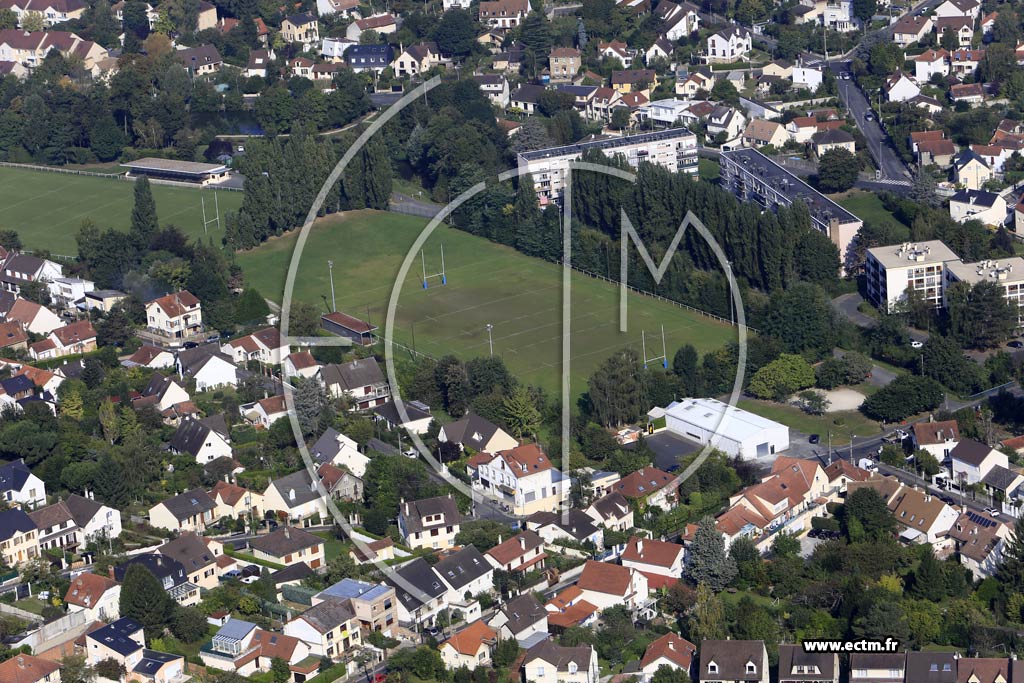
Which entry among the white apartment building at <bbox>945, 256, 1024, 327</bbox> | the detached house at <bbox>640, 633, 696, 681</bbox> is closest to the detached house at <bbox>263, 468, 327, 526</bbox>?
the detached house at <bbox>640, 633, 696, 681</bbox>

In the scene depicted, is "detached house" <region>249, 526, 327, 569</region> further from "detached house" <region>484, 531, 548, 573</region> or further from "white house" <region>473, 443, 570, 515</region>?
"white house" <region>473, 443, 570, 515</region>

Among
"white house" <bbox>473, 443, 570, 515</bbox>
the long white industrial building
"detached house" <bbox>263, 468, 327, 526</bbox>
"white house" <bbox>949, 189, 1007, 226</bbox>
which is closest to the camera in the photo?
"detached house" <bbox>263, 468, 327, 526</bbox>

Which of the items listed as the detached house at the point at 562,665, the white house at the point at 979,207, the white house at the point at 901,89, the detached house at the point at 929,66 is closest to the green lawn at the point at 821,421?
the white house at the point at 979,207

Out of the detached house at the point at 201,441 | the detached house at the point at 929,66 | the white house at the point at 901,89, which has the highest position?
the detached house at the point at 929,66

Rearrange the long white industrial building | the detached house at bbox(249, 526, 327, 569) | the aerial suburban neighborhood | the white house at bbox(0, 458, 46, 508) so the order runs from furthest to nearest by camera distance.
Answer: the long white industrial building
the white house at bbox(0, 458, 46, 508)
the detached house at bbox(249, 526, 327, 569)
the aerial suburban neighborhood

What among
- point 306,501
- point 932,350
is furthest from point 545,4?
point 306,501

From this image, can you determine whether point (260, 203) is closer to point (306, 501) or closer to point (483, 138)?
point (483, 138)

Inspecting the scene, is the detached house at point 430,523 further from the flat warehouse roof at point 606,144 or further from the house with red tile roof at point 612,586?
the flat warehouse roof at point 606,144
